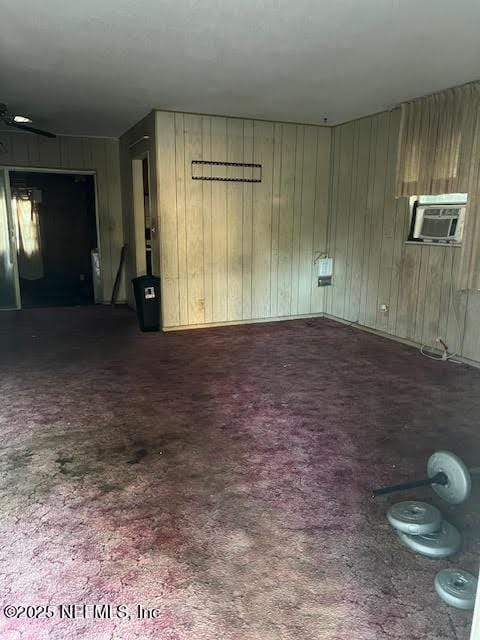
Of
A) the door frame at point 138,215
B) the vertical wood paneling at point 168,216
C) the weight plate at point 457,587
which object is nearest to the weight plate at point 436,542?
the weight plate at point 457,587

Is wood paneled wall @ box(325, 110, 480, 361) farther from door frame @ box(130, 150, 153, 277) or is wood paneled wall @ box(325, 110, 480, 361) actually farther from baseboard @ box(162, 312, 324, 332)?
door frame @ box(130, 150, 153, 277)

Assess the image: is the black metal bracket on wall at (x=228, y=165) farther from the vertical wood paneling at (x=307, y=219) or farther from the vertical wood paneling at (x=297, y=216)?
the vertical wood paneling at (x=307, y=219)

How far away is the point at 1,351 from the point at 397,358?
4134 millimetres

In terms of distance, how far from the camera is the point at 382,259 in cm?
557

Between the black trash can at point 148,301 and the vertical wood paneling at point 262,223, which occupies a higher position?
the vertical wood paneling at point 262,223

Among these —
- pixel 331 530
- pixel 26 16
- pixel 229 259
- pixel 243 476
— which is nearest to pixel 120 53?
pixel 26 16

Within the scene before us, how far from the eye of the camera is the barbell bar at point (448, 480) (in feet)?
6.91

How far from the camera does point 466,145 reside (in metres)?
4.21

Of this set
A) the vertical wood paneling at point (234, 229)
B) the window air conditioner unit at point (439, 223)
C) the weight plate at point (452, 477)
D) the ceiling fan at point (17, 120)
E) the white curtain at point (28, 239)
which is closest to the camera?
the weight plate at point (452, 477)

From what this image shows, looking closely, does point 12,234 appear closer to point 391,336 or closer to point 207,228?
point 207,228

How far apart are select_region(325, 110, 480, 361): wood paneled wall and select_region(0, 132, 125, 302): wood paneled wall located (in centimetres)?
347

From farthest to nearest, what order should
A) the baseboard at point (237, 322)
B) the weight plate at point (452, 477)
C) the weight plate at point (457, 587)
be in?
the baseboard at point (237, 322) < the weight plate at point (452, 477) < the weight plate at point (457, 587)

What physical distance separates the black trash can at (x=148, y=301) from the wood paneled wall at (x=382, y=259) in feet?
8.17

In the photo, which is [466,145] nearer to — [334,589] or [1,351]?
[334,589]
